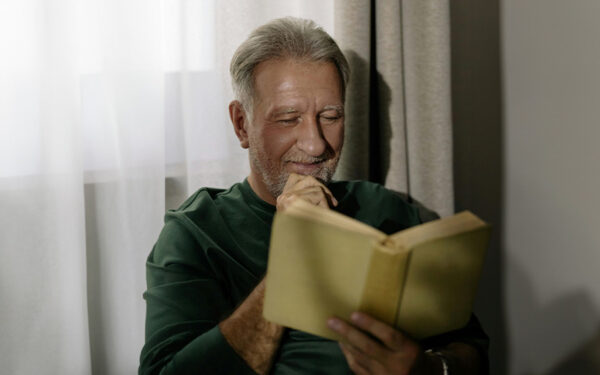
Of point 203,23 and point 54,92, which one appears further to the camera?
point 203,23

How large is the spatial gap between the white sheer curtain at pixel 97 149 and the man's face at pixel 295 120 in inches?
13.5

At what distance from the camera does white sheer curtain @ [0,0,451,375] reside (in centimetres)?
133

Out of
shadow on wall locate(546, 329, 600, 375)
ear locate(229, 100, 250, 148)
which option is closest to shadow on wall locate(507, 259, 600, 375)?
shadow on wall locate(546, 329, 600, 375)

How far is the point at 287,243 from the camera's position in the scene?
782 mm

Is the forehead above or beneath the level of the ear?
above

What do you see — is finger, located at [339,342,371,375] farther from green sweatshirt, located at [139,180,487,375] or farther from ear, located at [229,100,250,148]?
ear, located at [229,100,250,148]

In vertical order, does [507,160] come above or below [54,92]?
below

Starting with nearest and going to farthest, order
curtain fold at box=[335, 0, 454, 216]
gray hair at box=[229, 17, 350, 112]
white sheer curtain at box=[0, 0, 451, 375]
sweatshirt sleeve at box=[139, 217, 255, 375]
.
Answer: sweatshirt sleeve at box=[139, 217, 255, 375] < gray hair at box=[229, 17, 350, 112] < white sheer curtain at box=[0, 0, 451, 375] < curtain fold at box=[335, 0, 454, 216]

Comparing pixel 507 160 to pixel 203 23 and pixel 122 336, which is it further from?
pixel 122 336

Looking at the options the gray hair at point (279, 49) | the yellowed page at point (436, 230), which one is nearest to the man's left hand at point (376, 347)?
the yellowed page at point (436, 230)

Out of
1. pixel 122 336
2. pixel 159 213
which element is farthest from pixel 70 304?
pixel 159 213

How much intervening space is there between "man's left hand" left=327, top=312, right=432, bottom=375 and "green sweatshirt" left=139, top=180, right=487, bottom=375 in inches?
9.1

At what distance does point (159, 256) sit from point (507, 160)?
1.16 m

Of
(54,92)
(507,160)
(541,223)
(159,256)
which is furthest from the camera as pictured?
(507,160)
